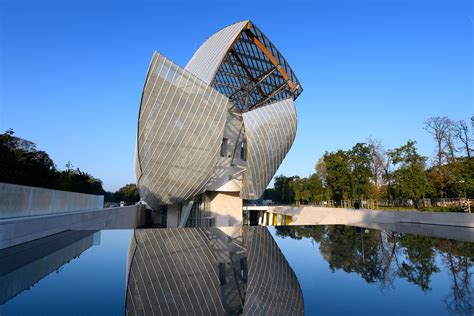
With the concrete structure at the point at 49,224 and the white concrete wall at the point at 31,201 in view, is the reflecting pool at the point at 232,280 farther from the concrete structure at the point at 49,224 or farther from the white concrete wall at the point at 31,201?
the white concrete wall at the point at 31,201

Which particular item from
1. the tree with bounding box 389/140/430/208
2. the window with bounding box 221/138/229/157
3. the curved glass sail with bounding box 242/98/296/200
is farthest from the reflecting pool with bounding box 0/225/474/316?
the tree with bounding box 389/140/430/208

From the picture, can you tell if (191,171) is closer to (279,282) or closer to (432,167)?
(279,282)

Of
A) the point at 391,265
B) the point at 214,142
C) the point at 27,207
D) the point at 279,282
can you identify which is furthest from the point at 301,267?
the point at 214,142

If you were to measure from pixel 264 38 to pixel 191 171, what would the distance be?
1519 centimetres

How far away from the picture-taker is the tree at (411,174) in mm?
32062

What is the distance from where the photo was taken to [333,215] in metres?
26.1

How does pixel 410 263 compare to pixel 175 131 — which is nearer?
pixel 410 263

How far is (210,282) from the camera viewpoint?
4387mm

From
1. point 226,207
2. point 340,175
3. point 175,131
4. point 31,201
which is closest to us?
point 31,201

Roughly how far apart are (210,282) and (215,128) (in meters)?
15.8

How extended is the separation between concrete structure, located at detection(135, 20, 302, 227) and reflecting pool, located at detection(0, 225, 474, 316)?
10629mm

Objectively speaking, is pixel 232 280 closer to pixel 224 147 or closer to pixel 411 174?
pixel 224 147

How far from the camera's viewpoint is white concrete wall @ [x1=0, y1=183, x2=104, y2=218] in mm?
9883

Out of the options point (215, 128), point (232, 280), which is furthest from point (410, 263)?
point (215, 128)
